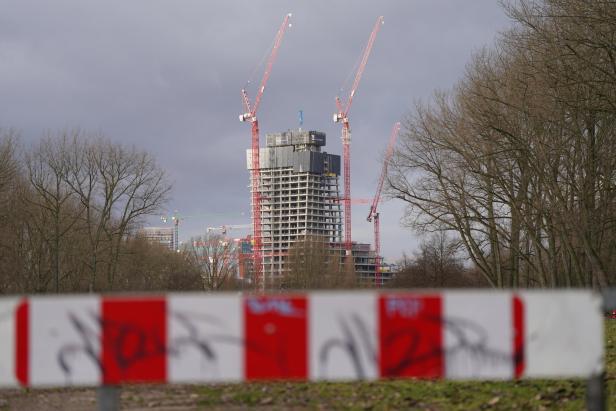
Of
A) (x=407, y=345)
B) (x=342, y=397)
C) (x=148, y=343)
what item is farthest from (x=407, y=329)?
(x=342, y=397)

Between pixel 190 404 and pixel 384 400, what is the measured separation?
194 cm

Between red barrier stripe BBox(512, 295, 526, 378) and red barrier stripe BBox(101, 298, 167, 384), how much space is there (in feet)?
5.91

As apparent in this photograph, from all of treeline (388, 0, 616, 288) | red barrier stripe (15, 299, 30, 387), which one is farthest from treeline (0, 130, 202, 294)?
red barrier stripe (15, 299, 30, 387)

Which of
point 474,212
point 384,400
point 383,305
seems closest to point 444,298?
point 383,305

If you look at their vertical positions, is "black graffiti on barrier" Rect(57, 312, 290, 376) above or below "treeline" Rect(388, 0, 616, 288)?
below

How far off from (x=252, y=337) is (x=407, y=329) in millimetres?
793

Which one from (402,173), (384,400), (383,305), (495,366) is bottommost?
(384,400)

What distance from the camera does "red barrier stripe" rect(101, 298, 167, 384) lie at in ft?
14.9

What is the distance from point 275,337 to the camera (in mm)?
4547

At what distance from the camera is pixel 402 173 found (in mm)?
42812

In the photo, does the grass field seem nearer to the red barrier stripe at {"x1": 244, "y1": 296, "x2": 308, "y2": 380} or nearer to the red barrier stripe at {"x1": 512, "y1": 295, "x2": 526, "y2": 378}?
the red barrier stripe at {"x1": 512, "y1": 295, "x2": 526, "y2": 378}

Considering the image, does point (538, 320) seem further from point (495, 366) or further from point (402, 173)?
point (402, 173)

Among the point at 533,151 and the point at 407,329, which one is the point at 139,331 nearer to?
the point at 407,329

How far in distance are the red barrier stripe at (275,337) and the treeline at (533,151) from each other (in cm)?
1787
